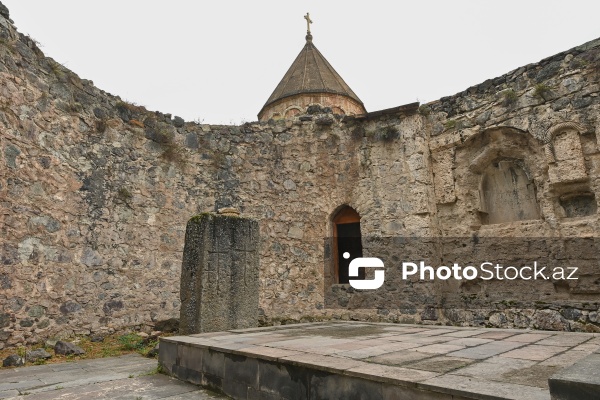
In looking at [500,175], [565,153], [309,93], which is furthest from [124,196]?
[309,93]

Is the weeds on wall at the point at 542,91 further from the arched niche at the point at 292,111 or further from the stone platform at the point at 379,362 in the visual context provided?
the arched niche at the point at 292,111

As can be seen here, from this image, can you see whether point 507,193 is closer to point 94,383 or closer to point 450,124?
point 450,124

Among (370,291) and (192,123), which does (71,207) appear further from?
(370,291)

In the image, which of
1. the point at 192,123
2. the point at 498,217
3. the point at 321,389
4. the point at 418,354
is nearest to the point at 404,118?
the point at 498,217

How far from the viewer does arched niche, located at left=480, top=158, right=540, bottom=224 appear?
24.9 ft

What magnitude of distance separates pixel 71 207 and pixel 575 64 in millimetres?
8818

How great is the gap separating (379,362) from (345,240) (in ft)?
21.2

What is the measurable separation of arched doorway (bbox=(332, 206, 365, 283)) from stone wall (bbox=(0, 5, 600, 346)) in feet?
1.11

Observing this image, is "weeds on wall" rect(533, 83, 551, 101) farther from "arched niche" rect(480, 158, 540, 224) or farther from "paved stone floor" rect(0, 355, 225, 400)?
"paved stone floor" rect(0, 355, 225, 400)

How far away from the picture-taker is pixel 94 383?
Result: 3.71 metres

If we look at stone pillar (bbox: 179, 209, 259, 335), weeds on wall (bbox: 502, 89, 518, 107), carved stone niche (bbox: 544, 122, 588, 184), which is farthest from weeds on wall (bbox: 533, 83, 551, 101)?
stone pillar (bbox: 179, 209, 259, 335)

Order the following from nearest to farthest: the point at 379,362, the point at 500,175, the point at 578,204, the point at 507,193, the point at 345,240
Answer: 1. the point at 379,362
2. the point at 578,204
3. the point at 507,193
4. the point at 500,175
5. the point at 345,240

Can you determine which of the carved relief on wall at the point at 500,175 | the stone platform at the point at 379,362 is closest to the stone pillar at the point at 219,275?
the stone platform at the point at 379,362

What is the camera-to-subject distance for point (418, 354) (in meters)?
3.09
